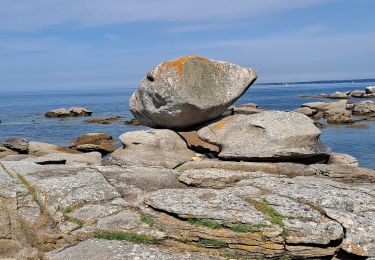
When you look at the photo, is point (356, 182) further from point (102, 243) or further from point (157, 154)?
point (102, 243)

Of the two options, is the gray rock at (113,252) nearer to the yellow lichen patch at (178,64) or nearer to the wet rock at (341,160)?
the yellow lichen patch at (178,64)

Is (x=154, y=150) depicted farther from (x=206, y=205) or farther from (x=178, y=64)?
(x=206, y=205)

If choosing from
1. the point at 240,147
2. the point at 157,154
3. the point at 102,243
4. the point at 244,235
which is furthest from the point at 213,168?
the point at 102,243

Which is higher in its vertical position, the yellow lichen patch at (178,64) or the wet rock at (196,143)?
the yellow lichen patch at (178,64)

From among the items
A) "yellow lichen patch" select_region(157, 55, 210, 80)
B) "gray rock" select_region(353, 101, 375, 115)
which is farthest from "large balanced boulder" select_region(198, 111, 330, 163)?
"gray rock" select_region(353, 101, 375, 115)

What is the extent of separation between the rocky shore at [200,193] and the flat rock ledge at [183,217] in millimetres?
31

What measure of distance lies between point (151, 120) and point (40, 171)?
7774mm

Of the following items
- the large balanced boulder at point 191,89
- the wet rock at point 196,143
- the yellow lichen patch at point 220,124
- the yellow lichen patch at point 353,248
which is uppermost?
the large balanced boulder at point 191,89

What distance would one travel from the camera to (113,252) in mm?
11570

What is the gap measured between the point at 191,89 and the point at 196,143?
2723mm

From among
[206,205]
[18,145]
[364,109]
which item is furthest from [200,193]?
[364,109]

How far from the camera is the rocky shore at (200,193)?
12117 mm

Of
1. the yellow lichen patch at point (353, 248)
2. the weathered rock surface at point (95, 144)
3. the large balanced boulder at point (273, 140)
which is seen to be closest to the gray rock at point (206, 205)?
the yellow lichen patch at point (353, 248)

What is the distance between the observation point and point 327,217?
1291 centimetres
